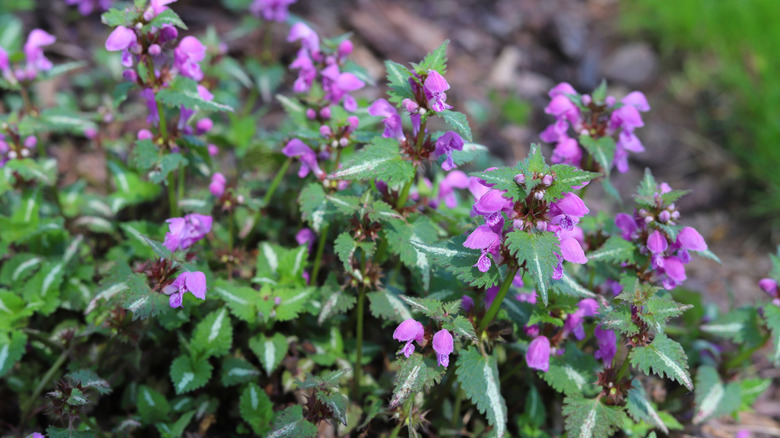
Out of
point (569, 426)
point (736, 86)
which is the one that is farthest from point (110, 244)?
point (736, 86)

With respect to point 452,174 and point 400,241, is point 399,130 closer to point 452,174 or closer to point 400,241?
point 400,241

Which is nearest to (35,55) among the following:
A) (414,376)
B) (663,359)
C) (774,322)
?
(414,376)

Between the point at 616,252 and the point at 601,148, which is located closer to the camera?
the point at 616,252

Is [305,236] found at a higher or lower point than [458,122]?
lower

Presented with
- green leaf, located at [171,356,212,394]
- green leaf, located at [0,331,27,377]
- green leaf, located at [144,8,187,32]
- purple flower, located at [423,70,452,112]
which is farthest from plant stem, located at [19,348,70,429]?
purple flower, located at [423,70,452,112]

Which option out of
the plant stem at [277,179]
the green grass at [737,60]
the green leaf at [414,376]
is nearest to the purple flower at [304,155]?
the plant stem at [277,179]

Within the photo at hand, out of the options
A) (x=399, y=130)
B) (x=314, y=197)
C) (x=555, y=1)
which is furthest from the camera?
(x=555, y=1)

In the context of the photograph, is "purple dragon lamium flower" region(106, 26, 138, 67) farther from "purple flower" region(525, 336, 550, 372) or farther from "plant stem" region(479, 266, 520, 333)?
"purple flower" region(525, 336, 550, 372)

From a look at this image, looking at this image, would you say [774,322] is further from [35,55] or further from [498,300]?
[35,55]
